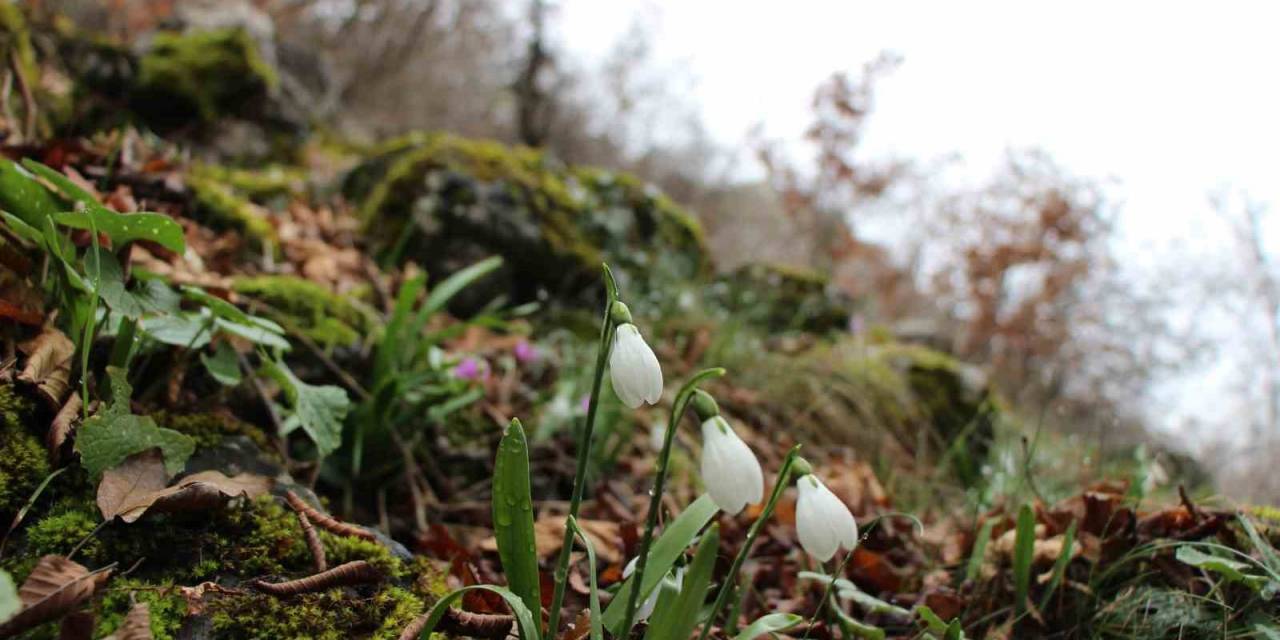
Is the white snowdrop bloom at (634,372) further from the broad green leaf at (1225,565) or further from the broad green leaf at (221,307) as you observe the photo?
the broad green leaf at (1225,565)

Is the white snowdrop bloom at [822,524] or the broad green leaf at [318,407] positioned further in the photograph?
the broad green leaf at [318,407]

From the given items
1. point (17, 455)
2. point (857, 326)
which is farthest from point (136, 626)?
point (857, 326)

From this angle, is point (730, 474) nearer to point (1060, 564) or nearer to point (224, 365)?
point (1060, 564)

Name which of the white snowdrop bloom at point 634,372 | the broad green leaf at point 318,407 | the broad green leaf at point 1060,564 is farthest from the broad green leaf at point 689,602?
the broad green leaf at point 1060,564

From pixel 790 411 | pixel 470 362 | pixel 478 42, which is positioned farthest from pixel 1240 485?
pixel 478 42

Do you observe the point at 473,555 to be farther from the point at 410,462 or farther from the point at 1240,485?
the point at 1240,485

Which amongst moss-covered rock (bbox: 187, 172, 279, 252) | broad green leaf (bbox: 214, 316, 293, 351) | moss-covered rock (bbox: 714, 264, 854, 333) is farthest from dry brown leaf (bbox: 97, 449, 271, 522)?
moss-covered rock (bbox: 714, 264, 854, 333)

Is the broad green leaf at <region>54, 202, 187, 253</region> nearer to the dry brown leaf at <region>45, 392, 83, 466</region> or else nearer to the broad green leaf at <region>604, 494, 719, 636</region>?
the dry brown leaf at <region>45, 392, 83, 466</region>
